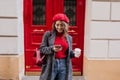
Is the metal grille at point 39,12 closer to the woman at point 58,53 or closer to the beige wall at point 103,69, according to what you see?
the beige wall at point 103,69

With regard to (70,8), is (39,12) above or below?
below

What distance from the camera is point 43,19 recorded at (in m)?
8.22

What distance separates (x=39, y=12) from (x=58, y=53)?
3.14 metres

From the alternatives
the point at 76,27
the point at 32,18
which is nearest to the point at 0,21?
the point at 32,18

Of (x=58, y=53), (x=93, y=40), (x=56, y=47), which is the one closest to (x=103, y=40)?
(x=93, y=40)

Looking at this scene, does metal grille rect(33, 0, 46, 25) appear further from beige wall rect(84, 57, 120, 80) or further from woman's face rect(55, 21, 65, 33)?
woman's face rect(55, 21, 65, 33)

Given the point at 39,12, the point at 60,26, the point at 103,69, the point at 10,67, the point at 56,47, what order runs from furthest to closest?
1. the point at 39,12
2. the point at 103,69
3. the point at 10,67
4. the point at 60,26
5. the point at 56,47

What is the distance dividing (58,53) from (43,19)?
3.11 metres

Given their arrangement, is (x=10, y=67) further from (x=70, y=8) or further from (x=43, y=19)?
(x=70, y=8)

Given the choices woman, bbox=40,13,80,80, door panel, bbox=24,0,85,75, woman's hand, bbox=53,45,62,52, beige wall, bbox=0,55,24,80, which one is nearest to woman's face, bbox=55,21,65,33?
woman, bbox=40,13,80,80

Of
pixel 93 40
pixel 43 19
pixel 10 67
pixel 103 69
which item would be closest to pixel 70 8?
pixel 43 19

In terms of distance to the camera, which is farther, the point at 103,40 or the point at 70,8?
the point at 70,8

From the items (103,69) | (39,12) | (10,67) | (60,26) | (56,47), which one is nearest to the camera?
(56,47)

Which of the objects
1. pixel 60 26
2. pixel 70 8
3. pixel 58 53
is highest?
pixel 70 8
